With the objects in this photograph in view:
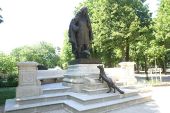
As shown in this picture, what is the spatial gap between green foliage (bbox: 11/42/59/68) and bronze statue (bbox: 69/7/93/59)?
174ft

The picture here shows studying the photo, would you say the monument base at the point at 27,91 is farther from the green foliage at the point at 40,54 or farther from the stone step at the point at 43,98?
the green foliage at the point at 40,54

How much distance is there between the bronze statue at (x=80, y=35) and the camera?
452 inches

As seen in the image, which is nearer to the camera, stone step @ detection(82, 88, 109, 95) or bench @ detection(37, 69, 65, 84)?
stone step @ detection(82, 88, 109, 95)

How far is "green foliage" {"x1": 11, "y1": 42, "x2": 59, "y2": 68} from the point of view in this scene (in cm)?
6531

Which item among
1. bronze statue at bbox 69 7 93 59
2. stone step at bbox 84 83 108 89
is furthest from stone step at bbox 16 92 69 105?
bronze statue at bbox 69 7 93 59

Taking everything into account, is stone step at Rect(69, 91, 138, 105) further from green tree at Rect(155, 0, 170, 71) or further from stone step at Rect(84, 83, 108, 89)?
green tree at Rect(155, 0, 170, 71)

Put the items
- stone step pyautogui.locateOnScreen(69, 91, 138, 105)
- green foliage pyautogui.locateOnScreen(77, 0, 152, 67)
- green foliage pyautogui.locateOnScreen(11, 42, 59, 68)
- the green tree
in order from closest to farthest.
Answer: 1. stone step pyautogui.locateOnScreen(69, 91, 138, 105)
2. the green tree
3. green foliage pyautogui.locateOnScreen(77, 0, 152, 67)
4. green foliage pyautogui.locateOnScreen(11, 42, 59, 68)

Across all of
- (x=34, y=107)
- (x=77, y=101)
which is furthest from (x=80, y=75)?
(x=34, y=107)

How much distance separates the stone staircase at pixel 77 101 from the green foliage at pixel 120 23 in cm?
1414

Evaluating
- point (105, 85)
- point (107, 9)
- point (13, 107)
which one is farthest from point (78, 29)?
point (107, 9)

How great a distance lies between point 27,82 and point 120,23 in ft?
54.7

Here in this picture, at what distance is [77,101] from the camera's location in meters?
8.86

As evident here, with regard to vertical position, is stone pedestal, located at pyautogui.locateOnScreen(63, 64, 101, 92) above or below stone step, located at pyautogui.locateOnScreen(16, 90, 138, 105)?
above

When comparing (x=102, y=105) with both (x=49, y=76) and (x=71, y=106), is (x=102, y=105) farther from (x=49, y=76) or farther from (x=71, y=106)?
(x=49, y=76)
